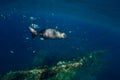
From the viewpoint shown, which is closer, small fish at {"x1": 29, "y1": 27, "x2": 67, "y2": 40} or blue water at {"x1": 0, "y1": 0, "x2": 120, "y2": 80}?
small fish at {"x1": 29, "y1": 27, "x2": 67, "y2": 40}

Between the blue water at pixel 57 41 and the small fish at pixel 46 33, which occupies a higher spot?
the small fish at pixel 46 33

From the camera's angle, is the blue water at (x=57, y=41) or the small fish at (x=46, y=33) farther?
the blue water at (x=57, y=41)

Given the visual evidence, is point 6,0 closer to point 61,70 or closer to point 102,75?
point 102,75

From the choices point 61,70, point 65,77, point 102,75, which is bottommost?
point 102,75

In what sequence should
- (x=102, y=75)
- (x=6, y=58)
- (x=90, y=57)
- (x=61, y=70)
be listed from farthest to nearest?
1. (x=102, y=75)
2. (x=6, y=58)
3. (x=90, y=57)
4. (x=61, y=70)

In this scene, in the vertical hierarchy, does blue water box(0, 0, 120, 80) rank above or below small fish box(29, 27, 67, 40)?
below

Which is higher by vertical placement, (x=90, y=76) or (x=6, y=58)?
(x=90, y=76)

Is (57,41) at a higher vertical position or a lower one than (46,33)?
lower

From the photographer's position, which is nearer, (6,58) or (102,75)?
(6,58)

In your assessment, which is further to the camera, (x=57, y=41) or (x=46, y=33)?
(x=57, y=41)

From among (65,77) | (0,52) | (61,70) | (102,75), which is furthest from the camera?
(102,75)

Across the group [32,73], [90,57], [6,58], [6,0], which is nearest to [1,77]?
[32,73]
